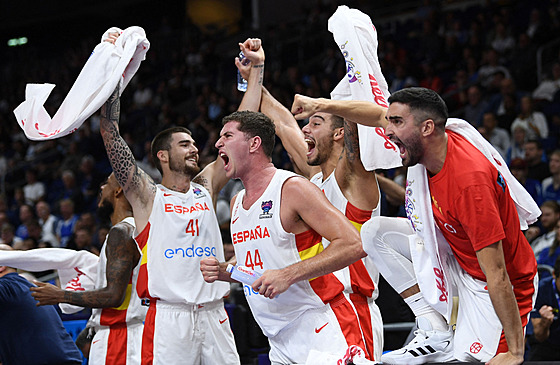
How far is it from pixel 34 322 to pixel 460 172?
320 centimetres

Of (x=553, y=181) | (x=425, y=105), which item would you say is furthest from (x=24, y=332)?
(x=553, y=181)

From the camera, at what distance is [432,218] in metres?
3.36

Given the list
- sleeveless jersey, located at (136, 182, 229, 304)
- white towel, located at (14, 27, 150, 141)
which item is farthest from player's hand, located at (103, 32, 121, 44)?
sleeveless jersey, located at (136, 182, 229, 304)

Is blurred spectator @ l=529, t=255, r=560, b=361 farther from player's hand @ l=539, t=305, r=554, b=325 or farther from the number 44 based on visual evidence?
the number 44

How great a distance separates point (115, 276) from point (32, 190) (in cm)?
1026

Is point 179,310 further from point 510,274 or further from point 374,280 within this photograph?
point 510,274

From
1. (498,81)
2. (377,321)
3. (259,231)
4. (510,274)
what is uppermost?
(498,81)

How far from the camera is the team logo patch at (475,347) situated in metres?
3.22

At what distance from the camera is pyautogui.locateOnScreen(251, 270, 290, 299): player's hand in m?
3.26

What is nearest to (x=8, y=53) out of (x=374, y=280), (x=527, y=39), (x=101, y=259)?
(x=527, y=39)

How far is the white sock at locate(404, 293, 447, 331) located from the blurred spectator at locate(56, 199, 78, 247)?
342 inches

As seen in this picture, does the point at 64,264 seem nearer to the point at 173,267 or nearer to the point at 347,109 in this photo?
the point at 173,267

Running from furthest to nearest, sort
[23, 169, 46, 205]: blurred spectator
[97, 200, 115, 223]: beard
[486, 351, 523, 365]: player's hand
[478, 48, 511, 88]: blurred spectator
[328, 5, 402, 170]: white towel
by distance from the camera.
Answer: [23, 169, 46, 205]: blurred spectator < [478, 48, 511, 88]: blurred spectator < [97, 200, 115, 223]: beard < [328, 5, 402, 170]: white towel < [486, 351, 523, 365]: player's hand

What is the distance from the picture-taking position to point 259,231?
142 inches
